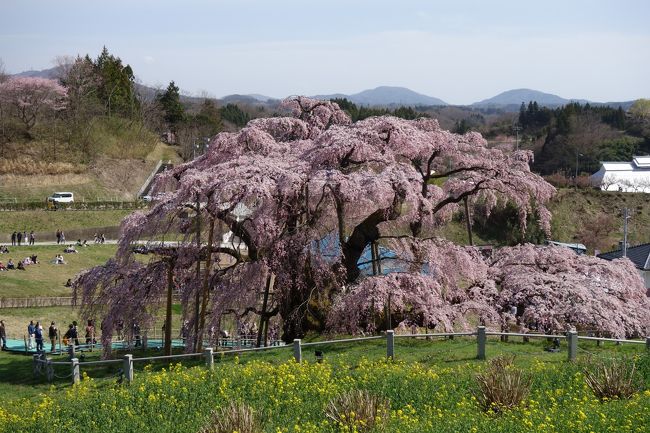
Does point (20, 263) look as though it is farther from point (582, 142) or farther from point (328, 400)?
point (582, 142)

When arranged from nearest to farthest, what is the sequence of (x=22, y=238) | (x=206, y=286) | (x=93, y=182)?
(x=206, y=286) → (x=22, y=238) → (x=93, y=182)

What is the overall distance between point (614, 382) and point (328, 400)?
16.1 feet

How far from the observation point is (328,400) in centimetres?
1277

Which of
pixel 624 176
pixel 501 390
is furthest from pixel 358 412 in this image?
pixel 624 176

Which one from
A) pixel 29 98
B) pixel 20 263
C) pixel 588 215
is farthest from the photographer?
pixel 29 98

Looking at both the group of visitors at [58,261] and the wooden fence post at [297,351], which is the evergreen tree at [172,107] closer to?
the group of visitors at [58,261]

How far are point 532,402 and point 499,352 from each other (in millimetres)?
5947

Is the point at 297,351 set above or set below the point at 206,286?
below

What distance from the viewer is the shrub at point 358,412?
10922 millimetres

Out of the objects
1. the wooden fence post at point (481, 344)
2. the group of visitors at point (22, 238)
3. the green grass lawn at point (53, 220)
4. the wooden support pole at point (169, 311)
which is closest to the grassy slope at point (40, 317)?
the wooden support pole at point (169, 311)

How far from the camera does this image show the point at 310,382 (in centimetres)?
1437

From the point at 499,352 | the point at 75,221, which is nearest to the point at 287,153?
the point at 499,352

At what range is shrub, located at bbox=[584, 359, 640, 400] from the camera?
1237 centimetres

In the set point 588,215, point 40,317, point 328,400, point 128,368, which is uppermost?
point 328,400
